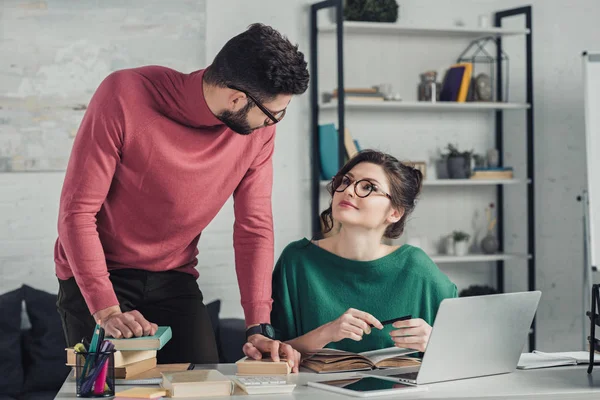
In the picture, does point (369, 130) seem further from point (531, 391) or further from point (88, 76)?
point (531, 391)

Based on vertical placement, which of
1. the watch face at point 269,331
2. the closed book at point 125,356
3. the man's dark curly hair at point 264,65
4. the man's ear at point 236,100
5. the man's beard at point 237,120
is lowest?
the watch face at point 269,331

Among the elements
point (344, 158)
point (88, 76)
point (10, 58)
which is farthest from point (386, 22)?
point (10, 58)

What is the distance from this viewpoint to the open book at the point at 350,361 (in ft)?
5.90

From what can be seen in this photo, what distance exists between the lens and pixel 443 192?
170 inches

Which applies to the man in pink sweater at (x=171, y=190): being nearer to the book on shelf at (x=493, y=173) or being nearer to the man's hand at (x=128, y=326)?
the man's hand at (x=128, y=326)

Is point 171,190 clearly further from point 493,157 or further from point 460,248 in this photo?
point 493,157

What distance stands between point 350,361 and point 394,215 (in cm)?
58

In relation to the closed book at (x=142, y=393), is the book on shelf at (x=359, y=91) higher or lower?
higher

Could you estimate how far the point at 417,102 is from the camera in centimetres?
396

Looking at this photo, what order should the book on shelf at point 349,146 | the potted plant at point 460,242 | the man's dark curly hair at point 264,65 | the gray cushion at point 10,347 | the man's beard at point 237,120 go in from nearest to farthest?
the man's dark curly hair at point 264,65 → the man's beard at point 237,120 → the gray cushion at point 10,347 → the book on shelf at point 349,146 → the potted plant at point 460,242

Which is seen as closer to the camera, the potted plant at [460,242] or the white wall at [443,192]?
the white wall at [443,192]

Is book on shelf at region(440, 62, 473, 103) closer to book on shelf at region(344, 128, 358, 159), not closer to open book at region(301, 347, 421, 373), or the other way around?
book on shelf at region(344, 128, 358, 159)

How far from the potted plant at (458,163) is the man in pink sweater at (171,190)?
2082 millimetres

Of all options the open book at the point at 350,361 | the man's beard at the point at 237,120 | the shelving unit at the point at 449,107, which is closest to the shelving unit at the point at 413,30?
the shelving unit at the point at 449,107
